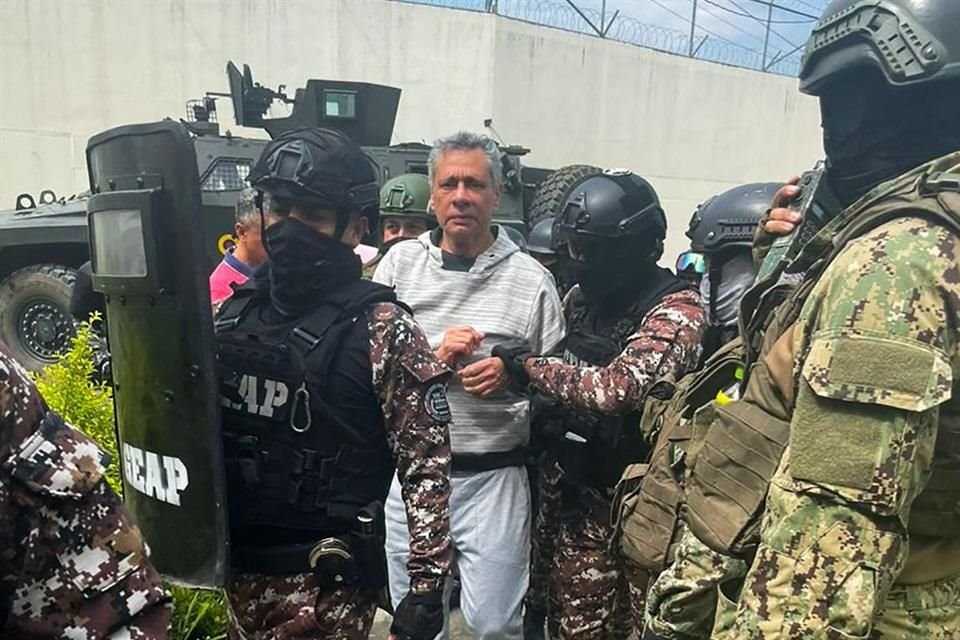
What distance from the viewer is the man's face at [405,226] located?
447 centimetres

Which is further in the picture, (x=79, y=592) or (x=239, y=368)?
(x=239, y=368)

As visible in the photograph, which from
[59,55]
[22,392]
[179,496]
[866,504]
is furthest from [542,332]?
[59,55]

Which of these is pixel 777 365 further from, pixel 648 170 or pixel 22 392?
pixel 648 170

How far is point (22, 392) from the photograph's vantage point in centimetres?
102

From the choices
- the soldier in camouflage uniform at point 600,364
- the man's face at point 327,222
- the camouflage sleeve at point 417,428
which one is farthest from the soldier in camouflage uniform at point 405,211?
the camouflage sleeve at point 417,428

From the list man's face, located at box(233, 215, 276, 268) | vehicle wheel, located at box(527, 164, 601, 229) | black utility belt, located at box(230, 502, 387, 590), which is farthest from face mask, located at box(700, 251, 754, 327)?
vehicle wheel, located at box(527, 164, 601, 229)

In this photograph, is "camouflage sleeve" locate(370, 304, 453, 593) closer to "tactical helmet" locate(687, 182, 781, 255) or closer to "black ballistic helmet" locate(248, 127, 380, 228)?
"black ballistic helmet" locate(248, 127, 380, 228)

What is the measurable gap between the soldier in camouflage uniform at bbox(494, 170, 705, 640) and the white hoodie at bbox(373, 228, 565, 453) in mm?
116

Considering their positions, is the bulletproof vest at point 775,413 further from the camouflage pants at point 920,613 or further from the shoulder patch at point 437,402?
the shoulder patch at point 437,402

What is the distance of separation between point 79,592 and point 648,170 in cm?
1507

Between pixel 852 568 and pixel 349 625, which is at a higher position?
pixel 852 568

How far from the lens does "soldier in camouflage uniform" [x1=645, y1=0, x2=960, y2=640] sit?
1029 mm

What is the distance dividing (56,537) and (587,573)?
1.90m

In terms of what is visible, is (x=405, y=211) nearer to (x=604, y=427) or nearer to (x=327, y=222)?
(x=604, y=427)
